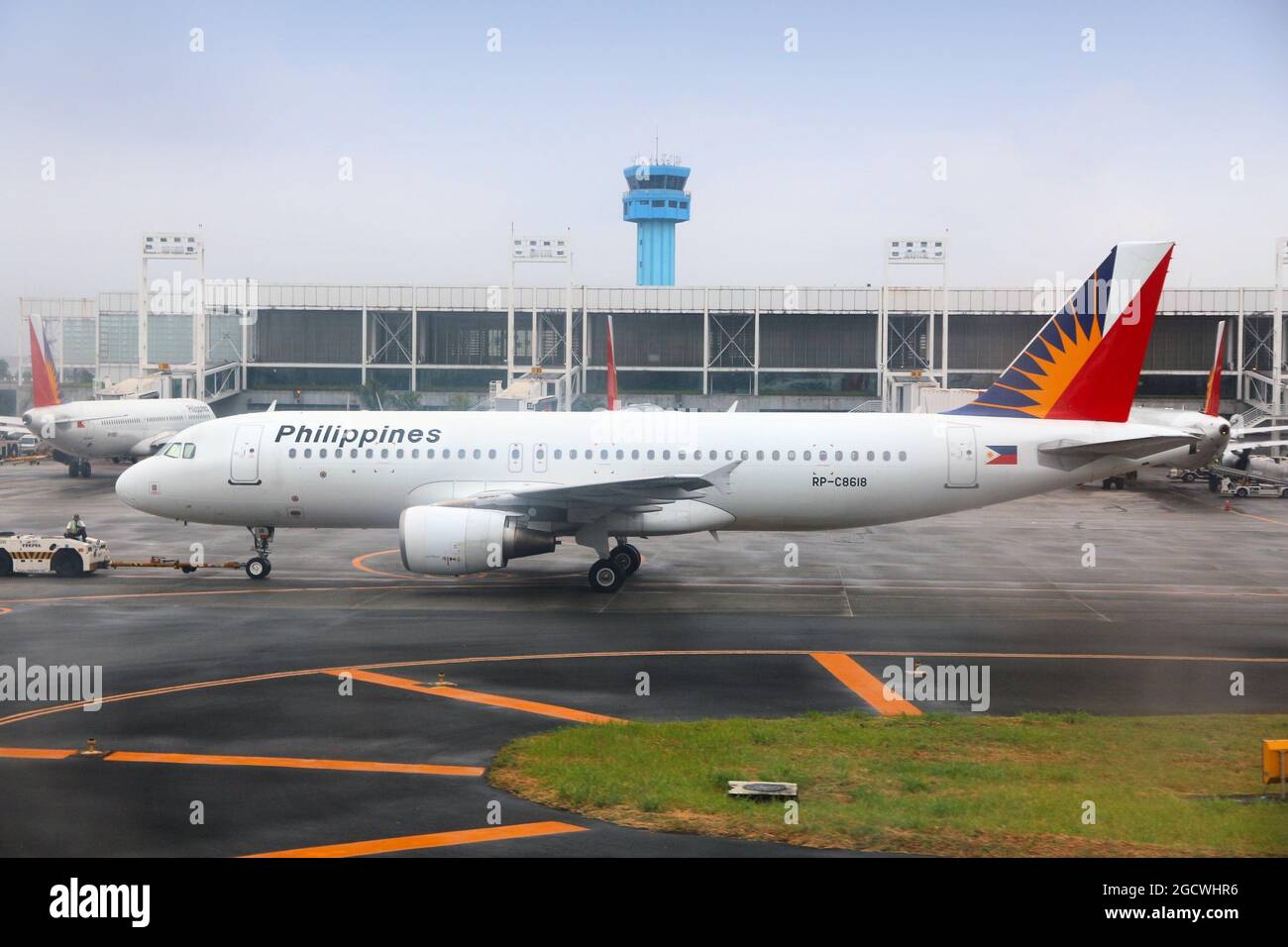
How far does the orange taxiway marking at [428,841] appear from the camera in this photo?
40.9 ft

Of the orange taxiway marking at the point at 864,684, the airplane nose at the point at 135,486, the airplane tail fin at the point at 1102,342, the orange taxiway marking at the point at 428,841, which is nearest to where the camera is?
the orange taxiway marking at the point at 428,841

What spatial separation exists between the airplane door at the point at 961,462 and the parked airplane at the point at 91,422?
140 feet

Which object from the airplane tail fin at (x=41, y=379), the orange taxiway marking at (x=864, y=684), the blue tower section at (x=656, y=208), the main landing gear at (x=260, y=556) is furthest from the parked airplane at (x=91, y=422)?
the blue tower section at (x=656, y=208)

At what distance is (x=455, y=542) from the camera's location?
2836cm

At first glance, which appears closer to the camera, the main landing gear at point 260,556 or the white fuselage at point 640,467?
the white fuselage at point 640,467

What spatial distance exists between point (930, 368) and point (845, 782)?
2972 inches

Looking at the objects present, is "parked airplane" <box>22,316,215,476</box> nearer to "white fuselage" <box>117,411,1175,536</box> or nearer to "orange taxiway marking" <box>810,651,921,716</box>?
"white fuselage" <box>117,411,1175,536</box>

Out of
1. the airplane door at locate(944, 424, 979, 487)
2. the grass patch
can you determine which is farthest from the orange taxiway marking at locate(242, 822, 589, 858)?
the airplane door at locate(944, 424, 979, 487)

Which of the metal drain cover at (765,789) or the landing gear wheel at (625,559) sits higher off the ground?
the landing gear wheel at (625,559)

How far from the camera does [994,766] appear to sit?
15.8 m

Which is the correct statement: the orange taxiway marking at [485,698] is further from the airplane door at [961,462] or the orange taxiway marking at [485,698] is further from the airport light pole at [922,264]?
the airport light pole at [922,264]

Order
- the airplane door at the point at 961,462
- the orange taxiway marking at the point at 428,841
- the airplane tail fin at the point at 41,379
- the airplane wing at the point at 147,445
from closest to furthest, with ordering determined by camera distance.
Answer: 1. the orange taxiway marking at the point at 428,841
2. the airplane door at the point at 961,462
3. the airplane wing at the point at 147,445
4. the airplane tail fin at the point at 41,379
